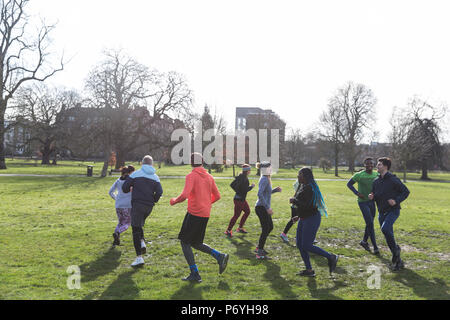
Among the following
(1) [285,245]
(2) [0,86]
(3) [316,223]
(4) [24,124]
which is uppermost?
(2) [0,86]

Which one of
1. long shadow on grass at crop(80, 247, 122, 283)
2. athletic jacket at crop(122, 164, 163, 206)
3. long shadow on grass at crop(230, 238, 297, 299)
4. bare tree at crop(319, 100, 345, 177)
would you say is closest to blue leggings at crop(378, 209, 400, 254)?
long shadow on grass at crop(230, 238, 297, 299)

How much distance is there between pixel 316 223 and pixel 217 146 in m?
39.6

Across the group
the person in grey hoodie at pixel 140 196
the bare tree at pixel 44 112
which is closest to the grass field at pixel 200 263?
the person in grey hoodie at pixel 140 196

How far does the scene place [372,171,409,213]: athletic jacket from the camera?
623 centimetres

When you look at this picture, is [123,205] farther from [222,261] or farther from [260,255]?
[260,255]

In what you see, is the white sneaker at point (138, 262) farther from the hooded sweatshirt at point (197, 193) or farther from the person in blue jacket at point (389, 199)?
the person in blue jacket at point (389, 199)

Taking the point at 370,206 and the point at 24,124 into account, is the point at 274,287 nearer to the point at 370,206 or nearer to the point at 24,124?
the point at 370,206

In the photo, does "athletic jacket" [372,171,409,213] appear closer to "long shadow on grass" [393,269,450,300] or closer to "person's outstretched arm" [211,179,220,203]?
"long shadow on grass" [393,269,450,300]

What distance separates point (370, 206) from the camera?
7.46m

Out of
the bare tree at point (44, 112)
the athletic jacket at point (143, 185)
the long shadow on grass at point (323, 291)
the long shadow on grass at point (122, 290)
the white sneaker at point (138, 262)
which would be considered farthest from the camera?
the bare tree at point (44, 112)

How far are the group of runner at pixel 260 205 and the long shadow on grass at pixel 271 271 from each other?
1.00ft

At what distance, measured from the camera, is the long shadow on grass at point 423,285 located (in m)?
4.84
